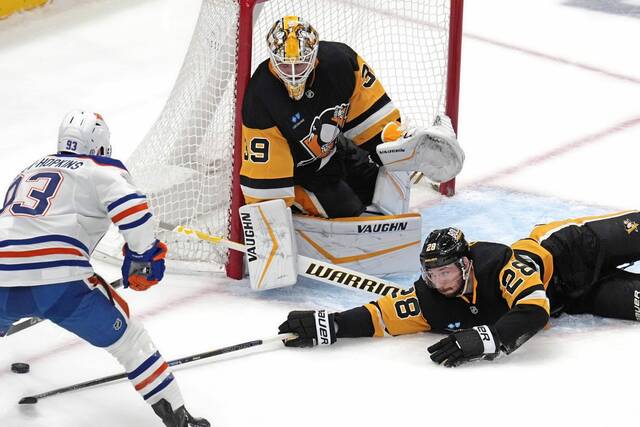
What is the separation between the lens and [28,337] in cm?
434

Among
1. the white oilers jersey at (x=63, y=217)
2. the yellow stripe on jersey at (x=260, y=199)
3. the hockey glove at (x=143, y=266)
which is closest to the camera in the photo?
the white oilers jersey at (x=63, y=217)

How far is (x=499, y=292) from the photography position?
4055mm

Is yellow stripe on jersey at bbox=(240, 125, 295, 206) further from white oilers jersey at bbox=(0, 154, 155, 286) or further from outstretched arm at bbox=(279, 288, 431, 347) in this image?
white oilers jersey at bbox=(0, 154, 155, 286)

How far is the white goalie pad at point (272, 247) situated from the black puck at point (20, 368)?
0.84 m

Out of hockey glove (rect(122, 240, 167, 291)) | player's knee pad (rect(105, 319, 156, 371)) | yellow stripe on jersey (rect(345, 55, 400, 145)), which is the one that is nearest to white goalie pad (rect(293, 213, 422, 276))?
yellow stripe on jersey (rect(345, 55, 400, 145))

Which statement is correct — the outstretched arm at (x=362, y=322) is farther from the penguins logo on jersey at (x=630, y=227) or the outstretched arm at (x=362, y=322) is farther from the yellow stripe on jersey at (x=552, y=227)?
the penguins logo on jersey at (x=630, y=227)

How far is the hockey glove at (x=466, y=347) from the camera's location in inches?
154

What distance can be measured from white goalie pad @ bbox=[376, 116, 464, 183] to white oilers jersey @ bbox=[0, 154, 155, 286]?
4.30 ft

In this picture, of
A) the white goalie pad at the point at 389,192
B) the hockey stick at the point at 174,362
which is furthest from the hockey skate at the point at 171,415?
the white goalie pad at the point at 389,192

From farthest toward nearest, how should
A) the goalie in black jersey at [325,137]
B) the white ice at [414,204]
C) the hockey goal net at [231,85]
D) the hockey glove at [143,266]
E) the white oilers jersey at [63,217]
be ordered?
1. the hockey goal net at [231,85]
2. the goalie in black jersey at [325,137]
3. the white ice at [414,204]
4. the hockey glove at [143,266]
5. the white oilers jersey at [63,217]

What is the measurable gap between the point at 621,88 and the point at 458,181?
135cm

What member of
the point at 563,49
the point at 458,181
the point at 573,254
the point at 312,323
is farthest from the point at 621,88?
the point at 312,323

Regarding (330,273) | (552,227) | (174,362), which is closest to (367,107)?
(330,273)

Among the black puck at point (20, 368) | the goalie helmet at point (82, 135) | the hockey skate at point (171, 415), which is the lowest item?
the black puck at point (20, 368)
